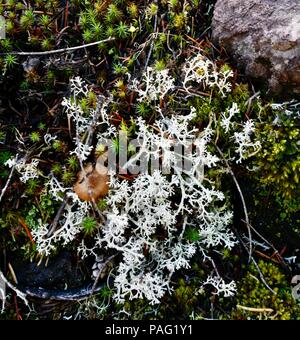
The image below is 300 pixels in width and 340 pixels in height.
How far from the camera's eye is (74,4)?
10.9 ft

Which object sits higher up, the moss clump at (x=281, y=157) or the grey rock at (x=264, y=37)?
the grey rock at (x=264, y=37)

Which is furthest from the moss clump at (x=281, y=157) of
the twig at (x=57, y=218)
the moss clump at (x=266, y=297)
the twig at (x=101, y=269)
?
the twig at (x=57, y=218)

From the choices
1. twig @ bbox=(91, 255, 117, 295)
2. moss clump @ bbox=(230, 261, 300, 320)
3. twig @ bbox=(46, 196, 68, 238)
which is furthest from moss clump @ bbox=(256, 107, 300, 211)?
twig @ bbox=(46, 196, 68, 238)

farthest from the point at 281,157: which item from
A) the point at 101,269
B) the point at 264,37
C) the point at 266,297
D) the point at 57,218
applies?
the point at 57,218

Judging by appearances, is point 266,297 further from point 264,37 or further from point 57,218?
point 264,37

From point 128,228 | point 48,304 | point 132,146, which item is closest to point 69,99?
point 132,146

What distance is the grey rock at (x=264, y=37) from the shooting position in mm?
2842

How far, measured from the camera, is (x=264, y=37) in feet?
9.54

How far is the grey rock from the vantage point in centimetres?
284

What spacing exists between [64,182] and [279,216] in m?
1.46

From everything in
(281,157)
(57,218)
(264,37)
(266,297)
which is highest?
(264,37)

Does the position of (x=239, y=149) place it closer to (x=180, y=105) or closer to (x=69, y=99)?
(x=180, y=105)

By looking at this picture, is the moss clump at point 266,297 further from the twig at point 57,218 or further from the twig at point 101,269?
the twig at point 57,218

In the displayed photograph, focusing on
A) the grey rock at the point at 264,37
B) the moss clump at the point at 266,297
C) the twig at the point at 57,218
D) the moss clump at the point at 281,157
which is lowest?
the moss clump at the point at 266,297
